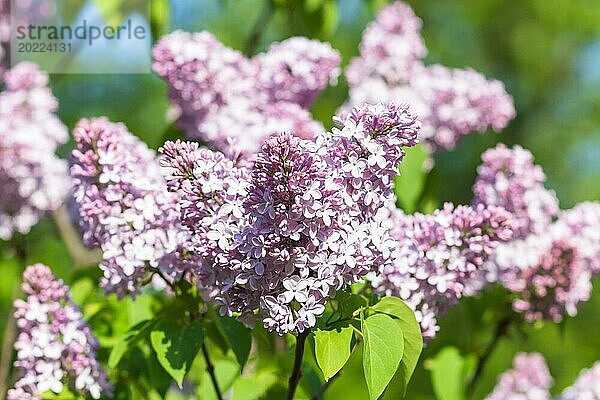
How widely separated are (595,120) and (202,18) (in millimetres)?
4048

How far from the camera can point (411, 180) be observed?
1.79 meters

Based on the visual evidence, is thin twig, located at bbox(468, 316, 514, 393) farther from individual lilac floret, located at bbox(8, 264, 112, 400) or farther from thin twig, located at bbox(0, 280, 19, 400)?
thin twig, located at bbox(0, 280, 19, 400)

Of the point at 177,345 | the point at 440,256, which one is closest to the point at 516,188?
the point at 440,256

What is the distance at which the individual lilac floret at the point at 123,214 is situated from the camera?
1.27 meters

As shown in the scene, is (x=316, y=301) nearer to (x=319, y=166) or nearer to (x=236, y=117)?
(x=319, y=166)

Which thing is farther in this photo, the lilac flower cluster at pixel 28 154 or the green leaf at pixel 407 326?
the lilac flower cluster at pixel 28 154

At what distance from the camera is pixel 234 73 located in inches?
71.6

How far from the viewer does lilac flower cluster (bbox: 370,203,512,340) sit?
1.25 metres

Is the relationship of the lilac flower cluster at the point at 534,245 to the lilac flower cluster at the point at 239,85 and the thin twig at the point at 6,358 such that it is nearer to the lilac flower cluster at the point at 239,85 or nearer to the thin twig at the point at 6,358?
the lilac flower cluster at the point at 239,85

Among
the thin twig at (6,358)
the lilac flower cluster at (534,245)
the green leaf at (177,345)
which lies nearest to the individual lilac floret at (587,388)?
the lilac flower cluster at (534,245)

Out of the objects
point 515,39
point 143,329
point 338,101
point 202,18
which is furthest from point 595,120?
point 143,329

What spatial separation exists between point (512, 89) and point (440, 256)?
8.92 metres

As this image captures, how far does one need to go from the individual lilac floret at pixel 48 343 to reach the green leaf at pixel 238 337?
25cm

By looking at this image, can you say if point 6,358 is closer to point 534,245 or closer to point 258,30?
point 258,30
